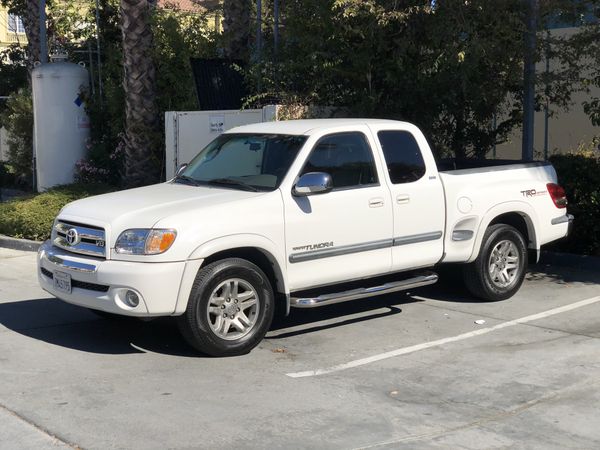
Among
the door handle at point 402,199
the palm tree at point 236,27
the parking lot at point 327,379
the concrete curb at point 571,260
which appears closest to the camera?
the parking lot at point 327,379

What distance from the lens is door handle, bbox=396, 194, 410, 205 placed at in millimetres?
8227

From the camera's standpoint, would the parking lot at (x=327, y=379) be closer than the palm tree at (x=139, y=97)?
Yes

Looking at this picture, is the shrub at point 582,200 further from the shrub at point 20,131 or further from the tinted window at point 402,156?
the shrub at point 20,131

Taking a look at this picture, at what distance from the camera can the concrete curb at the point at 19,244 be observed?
41.8ft

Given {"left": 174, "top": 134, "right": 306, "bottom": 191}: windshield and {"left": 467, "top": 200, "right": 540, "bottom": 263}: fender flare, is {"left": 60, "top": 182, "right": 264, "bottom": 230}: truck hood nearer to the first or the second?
{"left": 174, "top": 134, "right": 306, "bottom": 191}: windshield

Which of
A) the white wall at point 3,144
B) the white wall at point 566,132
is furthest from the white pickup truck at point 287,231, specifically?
the white wall at point 3,144

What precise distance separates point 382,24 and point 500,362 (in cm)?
617

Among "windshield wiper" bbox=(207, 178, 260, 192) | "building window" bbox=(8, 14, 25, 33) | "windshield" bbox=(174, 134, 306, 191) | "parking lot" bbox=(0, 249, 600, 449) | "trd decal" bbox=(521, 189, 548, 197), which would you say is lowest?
"parking lot" bbox=(0, 249, 600, 449)

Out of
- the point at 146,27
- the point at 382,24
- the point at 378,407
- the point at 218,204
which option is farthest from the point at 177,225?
the point at 146,27

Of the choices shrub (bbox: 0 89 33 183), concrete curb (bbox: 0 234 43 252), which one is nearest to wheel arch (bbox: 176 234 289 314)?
concrete curb (bbox: 0 234 43 252)

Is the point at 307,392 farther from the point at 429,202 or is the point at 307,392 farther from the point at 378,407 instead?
the point at 429,202

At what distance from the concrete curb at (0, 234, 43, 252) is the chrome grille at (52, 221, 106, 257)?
5.28 metres

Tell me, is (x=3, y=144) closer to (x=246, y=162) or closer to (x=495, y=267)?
(x=246, y=162)

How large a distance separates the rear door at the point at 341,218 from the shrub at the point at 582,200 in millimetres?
4139
